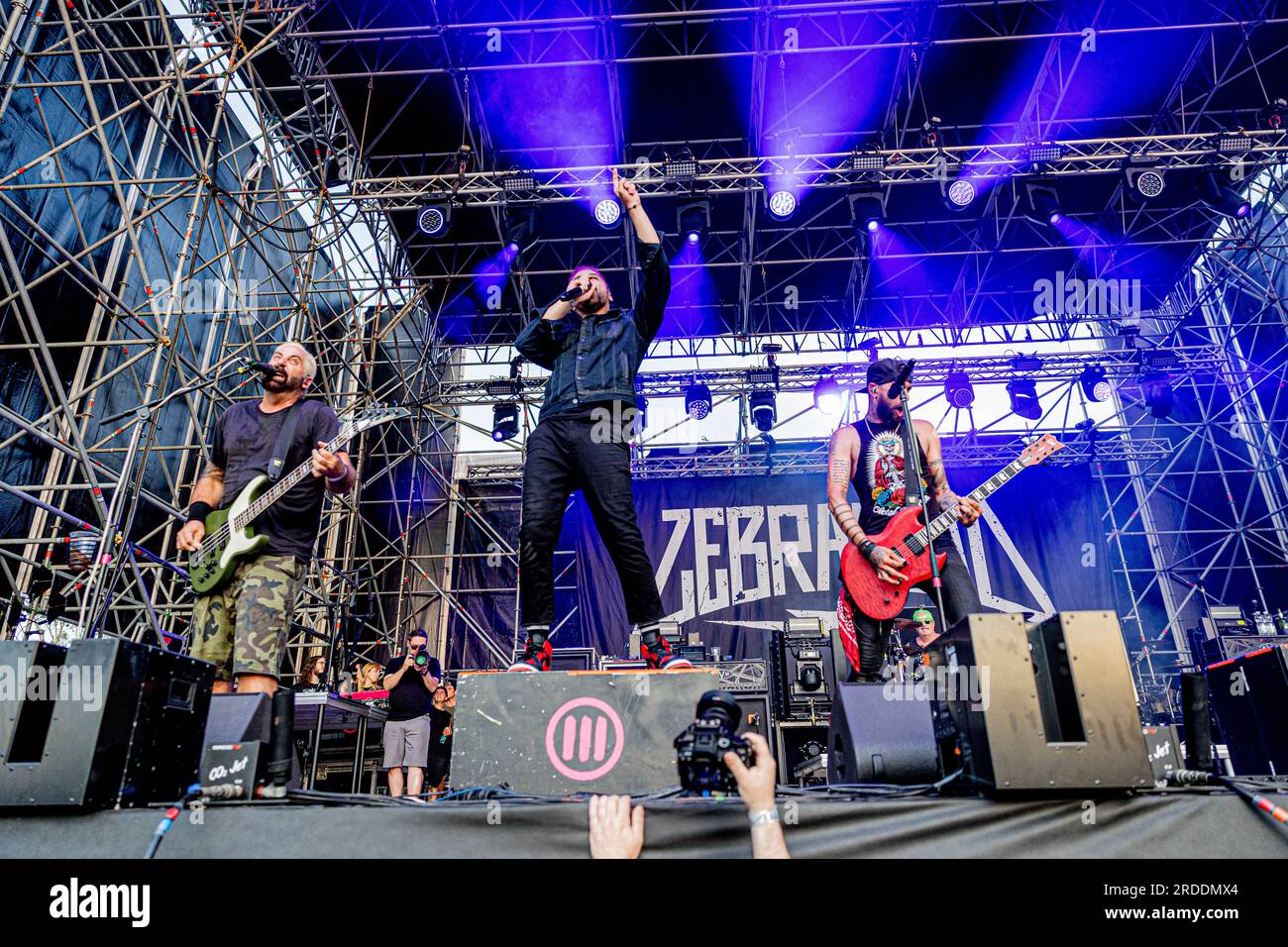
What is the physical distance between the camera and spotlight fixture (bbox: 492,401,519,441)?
464 inches

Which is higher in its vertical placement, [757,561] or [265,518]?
[757,561]

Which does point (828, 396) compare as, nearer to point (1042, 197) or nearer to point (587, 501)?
point (1042, 197)

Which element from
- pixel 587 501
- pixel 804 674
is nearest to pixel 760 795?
pixel 587 501

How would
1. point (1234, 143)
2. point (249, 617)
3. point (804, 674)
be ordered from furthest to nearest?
point (1234, 143) → point (804, 674) → point (249, 617)

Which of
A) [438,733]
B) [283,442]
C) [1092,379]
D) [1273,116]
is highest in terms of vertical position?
[1273,116]

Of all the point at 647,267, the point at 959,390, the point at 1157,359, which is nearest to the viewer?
the point at 647,267

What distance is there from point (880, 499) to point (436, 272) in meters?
10.5

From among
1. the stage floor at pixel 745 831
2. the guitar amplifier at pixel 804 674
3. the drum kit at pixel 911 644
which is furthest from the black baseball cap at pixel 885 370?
the guitar amplifier at pixel 804 674

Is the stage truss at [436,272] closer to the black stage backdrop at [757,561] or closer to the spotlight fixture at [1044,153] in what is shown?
the spotlight fixture at [1044,153]

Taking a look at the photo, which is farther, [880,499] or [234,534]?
[880,499]

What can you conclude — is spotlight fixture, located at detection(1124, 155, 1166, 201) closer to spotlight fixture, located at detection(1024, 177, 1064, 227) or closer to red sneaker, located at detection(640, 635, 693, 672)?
spotlight fixture, located at detection(1024, 177, 1064, 227)

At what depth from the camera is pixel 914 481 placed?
4.18 meters
